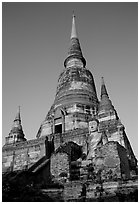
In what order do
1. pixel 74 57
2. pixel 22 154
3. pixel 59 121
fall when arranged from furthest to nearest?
pixel 74 57
pixel 59 121
pixel 22 154

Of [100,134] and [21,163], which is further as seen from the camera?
[21,163]

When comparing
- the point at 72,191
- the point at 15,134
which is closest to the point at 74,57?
the point at 15,134

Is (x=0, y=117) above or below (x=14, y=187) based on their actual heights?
above

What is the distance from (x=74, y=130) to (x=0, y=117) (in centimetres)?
1178

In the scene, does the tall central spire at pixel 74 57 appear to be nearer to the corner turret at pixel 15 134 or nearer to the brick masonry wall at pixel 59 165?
the corner turret at pixel 15 134

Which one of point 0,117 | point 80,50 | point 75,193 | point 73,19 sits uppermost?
point 73,19

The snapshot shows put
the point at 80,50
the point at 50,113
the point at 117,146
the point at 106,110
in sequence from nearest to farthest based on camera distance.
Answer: the point at 117,146, the point at 106,110, the point at 50,113, the point at 80,50

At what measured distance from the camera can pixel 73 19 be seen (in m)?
36.3

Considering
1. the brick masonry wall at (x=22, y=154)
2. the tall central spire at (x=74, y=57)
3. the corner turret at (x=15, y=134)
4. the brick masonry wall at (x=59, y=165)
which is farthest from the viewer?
the tall central spire at (x=74, y=57)

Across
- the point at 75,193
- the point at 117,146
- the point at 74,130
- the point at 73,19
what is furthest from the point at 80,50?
the point at 75,193

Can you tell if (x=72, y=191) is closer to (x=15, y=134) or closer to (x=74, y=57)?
(x=15, y=134)

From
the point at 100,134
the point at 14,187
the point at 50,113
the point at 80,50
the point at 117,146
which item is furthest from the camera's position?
the point at 80,50

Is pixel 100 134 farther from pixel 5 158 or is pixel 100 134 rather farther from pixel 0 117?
pixel 0 117

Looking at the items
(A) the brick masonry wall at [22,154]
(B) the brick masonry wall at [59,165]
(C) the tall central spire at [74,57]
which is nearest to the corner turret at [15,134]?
(A) the brick masonry wall at [22,154]
